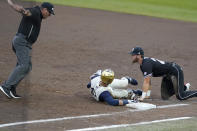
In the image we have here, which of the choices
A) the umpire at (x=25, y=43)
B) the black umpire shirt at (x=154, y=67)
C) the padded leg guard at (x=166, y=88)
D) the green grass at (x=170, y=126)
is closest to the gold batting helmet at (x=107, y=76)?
the black umpire shirt at (x=154, y=67)

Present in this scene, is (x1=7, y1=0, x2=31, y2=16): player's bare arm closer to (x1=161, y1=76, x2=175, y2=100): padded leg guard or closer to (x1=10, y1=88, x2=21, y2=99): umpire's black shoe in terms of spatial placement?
(x1=10, y1=88, x2=21, y2=99): umpire's black shoe

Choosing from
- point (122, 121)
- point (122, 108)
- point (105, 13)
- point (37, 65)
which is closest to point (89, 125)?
point (122, 121)

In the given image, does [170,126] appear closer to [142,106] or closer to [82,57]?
[142,106]

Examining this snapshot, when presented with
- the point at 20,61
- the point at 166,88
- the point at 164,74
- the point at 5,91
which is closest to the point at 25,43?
the point at 20,61

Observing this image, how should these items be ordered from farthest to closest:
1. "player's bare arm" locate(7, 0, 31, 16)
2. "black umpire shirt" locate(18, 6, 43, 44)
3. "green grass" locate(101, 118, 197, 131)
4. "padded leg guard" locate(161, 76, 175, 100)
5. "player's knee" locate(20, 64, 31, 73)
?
"padded leg guard" locate(161, 76, 175, 100) < "black umpire shirt" locate(18, 6, 43, 44) < "player's knee" locate(20, 64, 31, 73) < "player's bare arm" locate(7, 0, 31, 16) < "green grass" locate(101, 118, 197, 131)

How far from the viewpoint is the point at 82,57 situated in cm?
1712

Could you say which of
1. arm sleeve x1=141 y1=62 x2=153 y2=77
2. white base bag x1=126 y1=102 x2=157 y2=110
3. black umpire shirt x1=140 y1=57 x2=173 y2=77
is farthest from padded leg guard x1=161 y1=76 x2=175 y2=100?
white base bag x1=126 y1=102 x2=157 y2=110

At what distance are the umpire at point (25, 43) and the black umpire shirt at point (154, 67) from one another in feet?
7.69

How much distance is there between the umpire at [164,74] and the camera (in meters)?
11.8

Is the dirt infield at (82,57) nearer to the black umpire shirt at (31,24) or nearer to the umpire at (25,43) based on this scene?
the umpire at (25,43)

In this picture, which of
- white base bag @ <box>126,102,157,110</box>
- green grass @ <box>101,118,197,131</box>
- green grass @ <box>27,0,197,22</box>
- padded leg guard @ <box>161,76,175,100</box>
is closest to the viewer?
green grass @ <box>101,118,197,131</box>

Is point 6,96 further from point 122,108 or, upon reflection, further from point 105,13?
point 105,13

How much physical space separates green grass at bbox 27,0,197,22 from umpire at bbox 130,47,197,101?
1352 centimetres

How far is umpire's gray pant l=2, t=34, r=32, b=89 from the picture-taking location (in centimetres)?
1111
